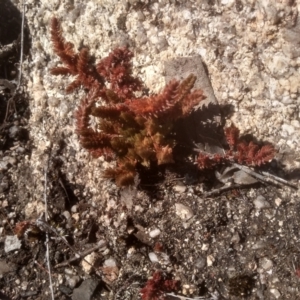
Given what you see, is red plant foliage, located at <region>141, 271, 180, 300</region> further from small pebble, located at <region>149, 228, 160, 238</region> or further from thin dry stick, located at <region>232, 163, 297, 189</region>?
thin dry stick, located at <region>232, 163, 297, 189</region>

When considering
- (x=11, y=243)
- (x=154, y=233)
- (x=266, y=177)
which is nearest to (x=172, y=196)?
(x=154, y=233)

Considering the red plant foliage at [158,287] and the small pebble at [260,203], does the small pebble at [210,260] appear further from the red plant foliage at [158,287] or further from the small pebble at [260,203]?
the small pebble at [260,203]

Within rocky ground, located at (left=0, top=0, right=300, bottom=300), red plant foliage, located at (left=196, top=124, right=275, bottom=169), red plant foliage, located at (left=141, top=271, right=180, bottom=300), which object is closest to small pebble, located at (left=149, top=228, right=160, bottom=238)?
rocky ground, located at (left=0, top=0, right=300, bottom=300)

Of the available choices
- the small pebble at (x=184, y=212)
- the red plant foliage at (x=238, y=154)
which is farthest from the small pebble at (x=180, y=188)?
the red plant foliage at (x=238, y=154)

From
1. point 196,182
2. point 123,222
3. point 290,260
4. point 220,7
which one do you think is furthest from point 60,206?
point 220,7

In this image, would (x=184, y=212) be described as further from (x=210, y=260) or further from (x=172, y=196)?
(x=210, y=260)

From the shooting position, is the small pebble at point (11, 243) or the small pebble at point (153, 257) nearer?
the small pebble at point (153, 257)
